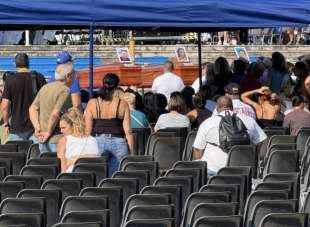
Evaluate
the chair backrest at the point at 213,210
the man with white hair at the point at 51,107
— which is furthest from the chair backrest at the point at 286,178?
the man with white hair at the point at 51,107

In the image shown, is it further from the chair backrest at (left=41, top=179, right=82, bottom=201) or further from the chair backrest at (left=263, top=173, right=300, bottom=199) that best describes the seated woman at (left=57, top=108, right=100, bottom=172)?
the chair backrest at (left=263, top=173, right=300, bottom=199)

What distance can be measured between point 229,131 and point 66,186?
→ 8.54 feet

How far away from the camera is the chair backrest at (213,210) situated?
8164mm

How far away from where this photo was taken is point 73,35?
1847 inches

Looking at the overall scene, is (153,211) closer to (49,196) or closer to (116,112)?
(49,196)

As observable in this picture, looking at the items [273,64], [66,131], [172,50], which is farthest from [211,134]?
[172,50]

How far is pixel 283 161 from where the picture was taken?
37.8ft

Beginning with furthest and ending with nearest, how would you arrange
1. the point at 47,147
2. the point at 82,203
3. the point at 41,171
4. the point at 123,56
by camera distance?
the point at 123,56 < the point at 47,147 < the point at 41,171 < the point at 82,203

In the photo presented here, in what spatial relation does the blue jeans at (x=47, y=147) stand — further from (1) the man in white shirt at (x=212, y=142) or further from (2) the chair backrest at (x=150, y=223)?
(2) the chair backrest at (x=150, y=223)

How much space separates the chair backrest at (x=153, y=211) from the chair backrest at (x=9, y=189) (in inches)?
57.5

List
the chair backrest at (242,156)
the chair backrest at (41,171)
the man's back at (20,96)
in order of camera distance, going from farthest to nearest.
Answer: the man's back at (20,96), the chair backrest at (242,156), the chair backrest at (41,171)

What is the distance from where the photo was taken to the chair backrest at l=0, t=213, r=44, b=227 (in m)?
7.75

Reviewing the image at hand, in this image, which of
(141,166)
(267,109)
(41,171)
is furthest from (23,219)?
(267,109)

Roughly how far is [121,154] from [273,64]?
22.6ft
